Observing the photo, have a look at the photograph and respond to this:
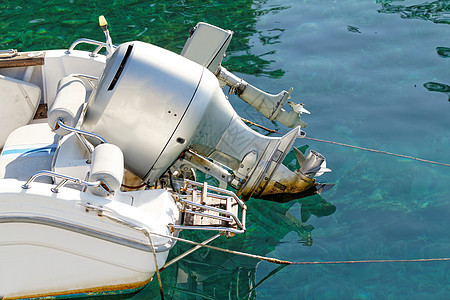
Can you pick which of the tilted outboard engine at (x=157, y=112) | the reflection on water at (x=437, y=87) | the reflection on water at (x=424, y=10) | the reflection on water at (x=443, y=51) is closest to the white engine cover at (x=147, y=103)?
the tilted outboard engine at (x=157, y=112)

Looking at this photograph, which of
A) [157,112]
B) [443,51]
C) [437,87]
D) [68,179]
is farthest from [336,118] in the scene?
[68,179]

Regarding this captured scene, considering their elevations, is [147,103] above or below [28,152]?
above

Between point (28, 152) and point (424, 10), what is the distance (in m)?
5.79

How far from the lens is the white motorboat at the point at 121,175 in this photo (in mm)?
2930

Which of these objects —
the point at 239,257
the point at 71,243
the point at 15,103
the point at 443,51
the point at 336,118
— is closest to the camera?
the point at 71,243

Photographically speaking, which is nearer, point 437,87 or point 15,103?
point 15,103

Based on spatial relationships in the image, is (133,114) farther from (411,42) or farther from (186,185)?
(411,42)

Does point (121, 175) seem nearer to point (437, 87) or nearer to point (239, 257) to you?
point (239, 257)

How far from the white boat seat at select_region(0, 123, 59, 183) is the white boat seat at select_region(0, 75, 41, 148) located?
0.27 m

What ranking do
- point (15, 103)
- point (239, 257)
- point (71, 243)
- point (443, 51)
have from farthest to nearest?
point (443, 51)
point (15, 103)
point (239, 257)
point (71, 243)

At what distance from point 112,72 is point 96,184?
2.44ft

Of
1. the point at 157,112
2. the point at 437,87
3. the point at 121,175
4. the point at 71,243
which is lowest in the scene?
the point at 437,87

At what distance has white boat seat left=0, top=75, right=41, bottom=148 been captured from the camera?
3998 mm

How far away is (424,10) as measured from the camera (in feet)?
23.7
